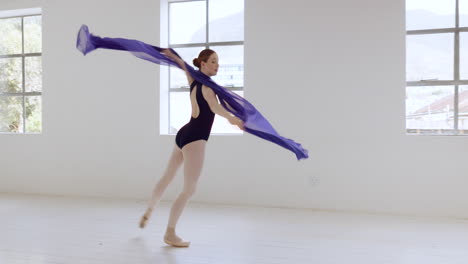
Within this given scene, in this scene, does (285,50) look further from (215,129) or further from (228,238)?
(228,238)

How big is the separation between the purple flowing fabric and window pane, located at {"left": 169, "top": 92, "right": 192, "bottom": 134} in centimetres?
186

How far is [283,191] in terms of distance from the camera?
425cm

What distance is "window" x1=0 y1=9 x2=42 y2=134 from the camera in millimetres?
5418

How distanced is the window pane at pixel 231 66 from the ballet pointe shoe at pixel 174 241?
2.12m

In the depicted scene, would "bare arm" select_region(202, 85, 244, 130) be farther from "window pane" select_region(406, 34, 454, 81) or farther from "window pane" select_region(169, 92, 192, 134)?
"window pane" select_region(406, 34, 454, 81)

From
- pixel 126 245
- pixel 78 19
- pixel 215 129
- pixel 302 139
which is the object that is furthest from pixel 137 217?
pixel 78 19

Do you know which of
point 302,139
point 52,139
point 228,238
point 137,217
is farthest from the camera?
point 52,139

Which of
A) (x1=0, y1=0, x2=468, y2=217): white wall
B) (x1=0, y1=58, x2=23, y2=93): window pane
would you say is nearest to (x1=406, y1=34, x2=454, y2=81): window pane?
(x1=0, y1=0, x2=468, y2=217): white wall

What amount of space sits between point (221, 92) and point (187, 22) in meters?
2.25

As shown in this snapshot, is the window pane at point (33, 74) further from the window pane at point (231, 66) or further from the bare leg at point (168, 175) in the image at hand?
the bare leg at point (168, 175)

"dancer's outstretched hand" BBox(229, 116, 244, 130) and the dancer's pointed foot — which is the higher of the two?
"dancer's outstretched hand" BBox(229, 116, 244, 130)

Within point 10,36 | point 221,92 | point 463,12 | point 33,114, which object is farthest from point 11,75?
point 463,12

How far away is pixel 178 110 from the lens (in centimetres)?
488

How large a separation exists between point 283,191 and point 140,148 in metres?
1.64
